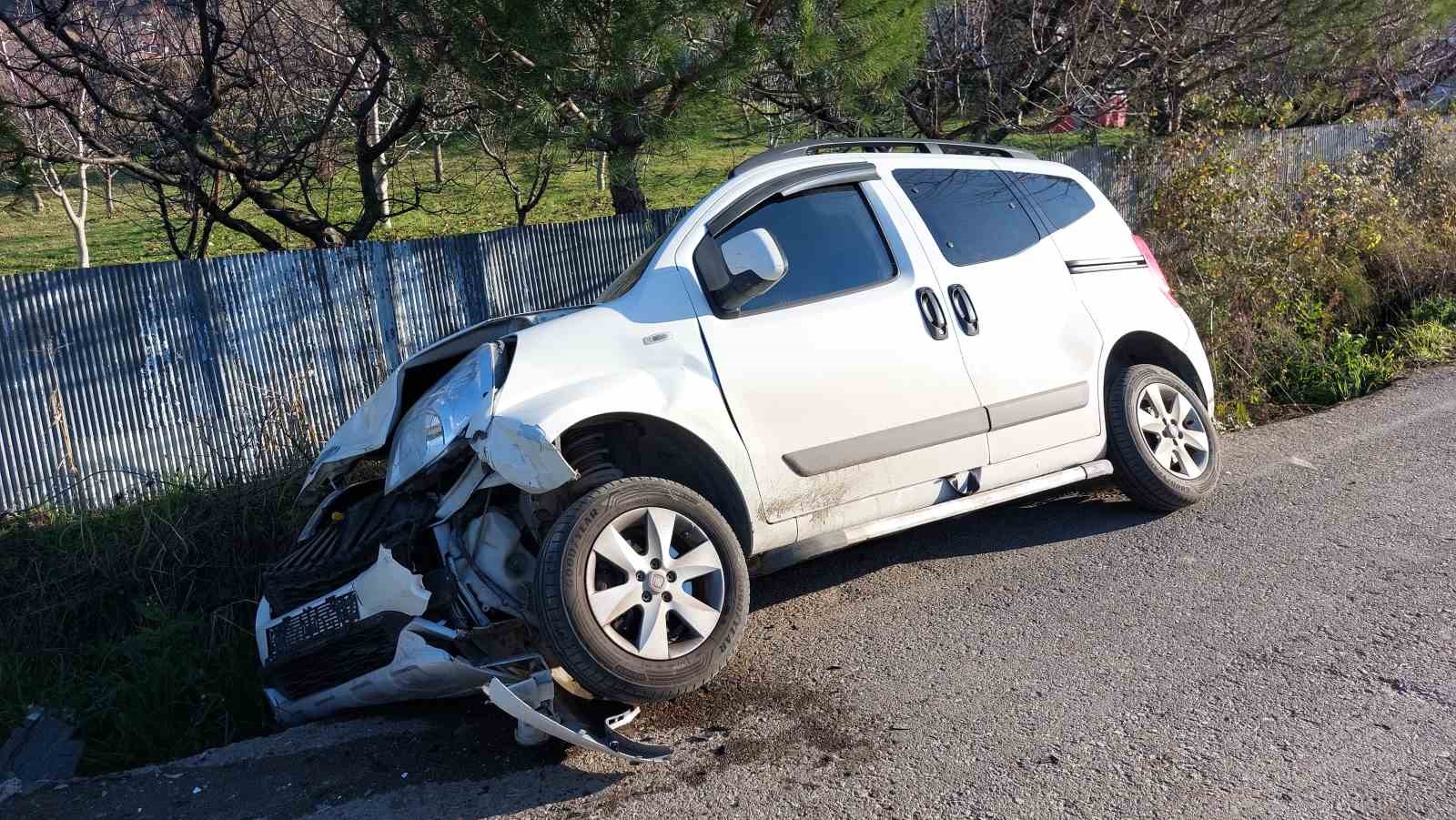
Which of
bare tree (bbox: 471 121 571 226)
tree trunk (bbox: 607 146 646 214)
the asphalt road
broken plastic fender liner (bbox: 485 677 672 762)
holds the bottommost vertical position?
the asphalt road

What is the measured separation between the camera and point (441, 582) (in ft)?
13.8

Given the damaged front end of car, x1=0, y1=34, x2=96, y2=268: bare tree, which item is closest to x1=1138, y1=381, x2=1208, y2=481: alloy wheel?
the damaged front end of car

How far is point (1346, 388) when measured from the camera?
27.2 feet

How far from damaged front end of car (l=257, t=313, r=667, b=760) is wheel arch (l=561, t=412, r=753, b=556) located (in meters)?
0.21

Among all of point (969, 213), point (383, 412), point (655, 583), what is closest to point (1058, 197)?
point (969, 213)

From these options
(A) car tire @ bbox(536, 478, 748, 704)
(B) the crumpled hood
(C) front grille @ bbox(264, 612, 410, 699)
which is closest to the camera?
(A) car tire @ bbox(536, 478, 748, 704)

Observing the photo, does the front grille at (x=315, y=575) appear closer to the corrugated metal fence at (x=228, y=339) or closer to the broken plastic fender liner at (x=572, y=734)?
the broken plastic fender liner at (x=572, y=734)

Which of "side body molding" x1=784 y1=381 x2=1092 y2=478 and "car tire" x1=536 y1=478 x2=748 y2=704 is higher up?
"side body molding" x1=784 y1=381 x2=1092 y2=478

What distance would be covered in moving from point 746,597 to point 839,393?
3.20 feet

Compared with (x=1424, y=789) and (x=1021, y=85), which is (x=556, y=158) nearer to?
(x=1021, y=85)

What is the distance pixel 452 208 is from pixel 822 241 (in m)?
12.0

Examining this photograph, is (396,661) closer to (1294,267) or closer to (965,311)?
(965,311)

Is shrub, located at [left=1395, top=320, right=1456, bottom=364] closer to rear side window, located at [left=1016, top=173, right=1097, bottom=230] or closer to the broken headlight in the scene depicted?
rear side window, located at [left=1016, top=173, right=1097, bottom=230]

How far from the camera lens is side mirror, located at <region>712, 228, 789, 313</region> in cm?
439
